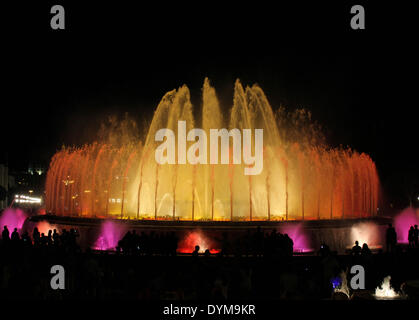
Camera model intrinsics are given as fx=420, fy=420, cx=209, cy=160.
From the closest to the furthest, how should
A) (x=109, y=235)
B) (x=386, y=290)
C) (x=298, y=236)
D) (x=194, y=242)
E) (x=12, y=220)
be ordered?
(x=386, y=290), (x=194, y=242), (x=298, y=236), (x=109, y=235), (x=12, y=220)

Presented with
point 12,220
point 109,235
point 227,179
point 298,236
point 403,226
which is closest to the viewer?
point 298,236

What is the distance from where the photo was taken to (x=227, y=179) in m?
28.6

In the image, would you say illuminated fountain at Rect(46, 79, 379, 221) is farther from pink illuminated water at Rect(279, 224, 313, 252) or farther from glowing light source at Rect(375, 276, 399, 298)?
glowing light source at Rect(375, 276, 399, 298)

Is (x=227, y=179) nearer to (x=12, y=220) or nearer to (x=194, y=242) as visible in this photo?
(x=194, y=242)

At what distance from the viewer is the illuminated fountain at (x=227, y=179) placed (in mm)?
27766

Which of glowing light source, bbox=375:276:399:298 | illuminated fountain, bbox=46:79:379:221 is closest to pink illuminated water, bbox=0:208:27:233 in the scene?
illuminated fountain, bbox=46:79:379:221

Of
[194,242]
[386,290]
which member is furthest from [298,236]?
[386,290]

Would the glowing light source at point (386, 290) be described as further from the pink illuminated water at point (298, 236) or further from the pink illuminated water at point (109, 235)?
the pink illuminated water at point (109, 235)

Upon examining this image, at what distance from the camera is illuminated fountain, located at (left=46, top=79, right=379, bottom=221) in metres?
27.8

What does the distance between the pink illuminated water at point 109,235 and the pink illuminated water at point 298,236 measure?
25.1ft

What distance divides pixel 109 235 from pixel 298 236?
906 cm

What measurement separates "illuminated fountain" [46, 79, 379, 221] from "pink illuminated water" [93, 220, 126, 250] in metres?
6.49
